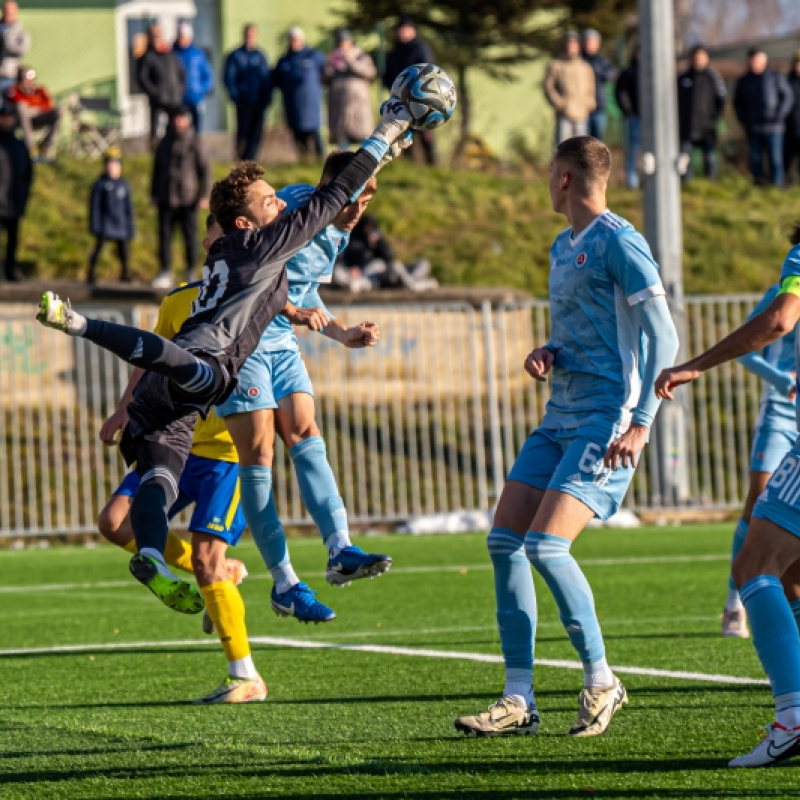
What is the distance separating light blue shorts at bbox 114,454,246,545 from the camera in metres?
8.00

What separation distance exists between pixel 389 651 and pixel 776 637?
4.10m

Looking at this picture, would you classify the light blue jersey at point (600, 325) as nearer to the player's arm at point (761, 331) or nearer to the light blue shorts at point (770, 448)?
the player's arm at point (761, 331)

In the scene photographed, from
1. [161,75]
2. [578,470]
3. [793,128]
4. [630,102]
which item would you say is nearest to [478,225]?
[630,102]

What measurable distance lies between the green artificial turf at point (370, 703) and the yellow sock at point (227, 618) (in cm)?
31

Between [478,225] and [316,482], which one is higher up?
[478,225]

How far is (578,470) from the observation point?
6.51 m

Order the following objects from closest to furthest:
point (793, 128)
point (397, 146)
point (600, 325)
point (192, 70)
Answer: point (600, 325), point (397, 146), point (192, 70), point (793, 128)

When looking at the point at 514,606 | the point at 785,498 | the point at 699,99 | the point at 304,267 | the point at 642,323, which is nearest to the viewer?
the point at 785,498

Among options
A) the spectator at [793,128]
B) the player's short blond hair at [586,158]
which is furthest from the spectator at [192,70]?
the player's short blond hair at [586,158]

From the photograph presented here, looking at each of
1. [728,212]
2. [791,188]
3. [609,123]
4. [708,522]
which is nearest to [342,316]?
[708,522]

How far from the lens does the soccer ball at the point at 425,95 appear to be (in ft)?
24.1

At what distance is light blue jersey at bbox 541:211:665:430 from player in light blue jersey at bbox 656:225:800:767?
867 millimetres

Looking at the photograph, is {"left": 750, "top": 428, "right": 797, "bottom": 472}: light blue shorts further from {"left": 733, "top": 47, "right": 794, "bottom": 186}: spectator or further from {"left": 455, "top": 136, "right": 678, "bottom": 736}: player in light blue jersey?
{"left": 733, "top": 47, "right": 794, "bottom": 186}: spectator

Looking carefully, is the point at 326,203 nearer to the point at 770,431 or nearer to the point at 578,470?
the point at 578,470
